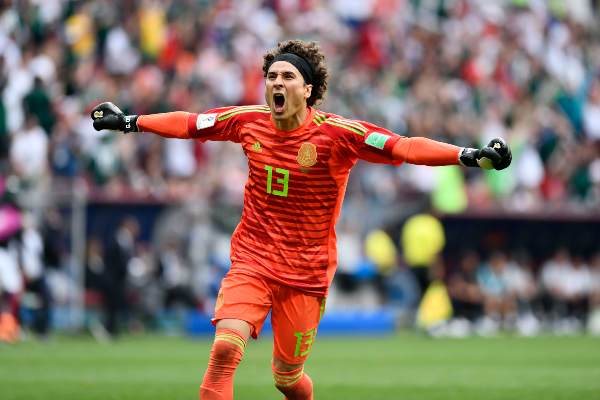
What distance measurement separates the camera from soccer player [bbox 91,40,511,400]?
8156mm

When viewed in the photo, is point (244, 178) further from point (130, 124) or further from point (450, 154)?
point (450, 154)

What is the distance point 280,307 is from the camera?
27.1ft

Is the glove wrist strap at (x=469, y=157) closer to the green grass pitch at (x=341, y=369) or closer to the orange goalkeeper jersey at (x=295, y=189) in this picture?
the orange goalkeeper jersey at (x=295, y=189)

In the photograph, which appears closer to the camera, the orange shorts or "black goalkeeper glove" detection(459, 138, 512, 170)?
"black goalkeeper glove" detection(459, 138, 512, 170)

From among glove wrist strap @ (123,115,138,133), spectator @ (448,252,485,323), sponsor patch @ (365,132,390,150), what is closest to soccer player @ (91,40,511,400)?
sponsor patch @ (365,132,390,150)

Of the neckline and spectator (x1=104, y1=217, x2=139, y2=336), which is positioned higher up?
the neckline

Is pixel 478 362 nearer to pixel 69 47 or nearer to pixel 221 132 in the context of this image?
pixel 221 132

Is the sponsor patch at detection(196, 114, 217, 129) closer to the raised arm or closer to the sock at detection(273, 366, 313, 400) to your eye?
the raised arm

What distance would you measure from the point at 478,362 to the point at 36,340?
671 cm

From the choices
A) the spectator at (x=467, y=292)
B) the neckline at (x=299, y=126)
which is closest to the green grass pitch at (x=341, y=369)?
the spectator at (x=467, y=292)

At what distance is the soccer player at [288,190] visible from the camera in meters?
8.16

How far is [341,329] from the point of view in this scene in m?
21.1

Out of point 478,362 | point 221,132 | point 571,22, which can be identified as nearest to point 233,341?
point 221,132

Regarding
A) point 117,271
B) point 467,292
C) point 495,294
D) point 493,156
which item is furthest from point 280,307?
point 495,294
